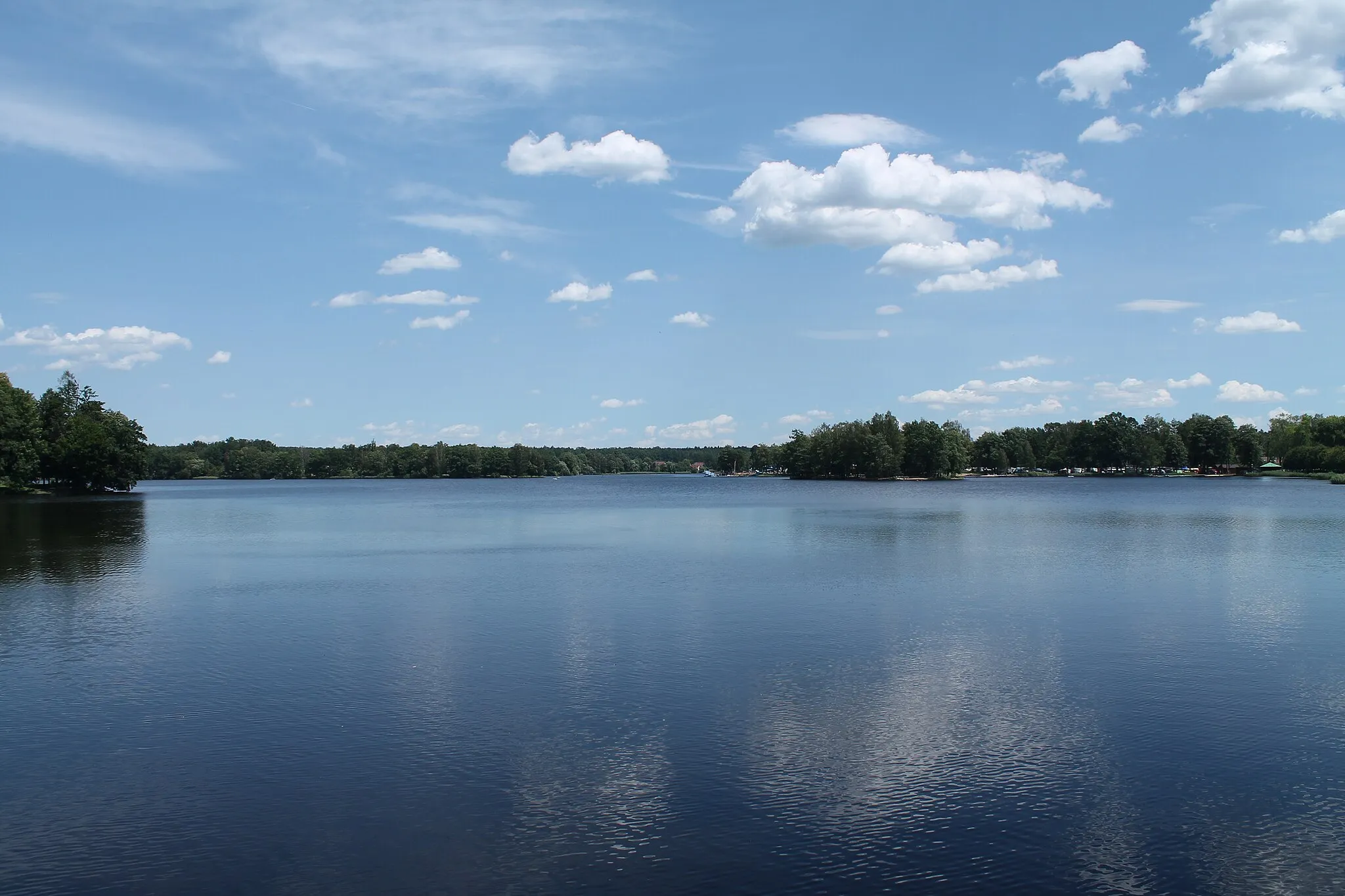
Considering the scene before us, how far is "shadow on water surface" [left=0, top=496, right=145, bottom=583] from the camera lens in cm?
3108

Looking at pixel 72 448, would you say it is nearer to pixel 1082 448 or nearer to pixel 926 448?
pixel 926 448

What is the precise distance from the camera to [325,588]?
28.0 meters

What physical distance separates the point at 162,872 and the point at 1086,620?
19.2 m

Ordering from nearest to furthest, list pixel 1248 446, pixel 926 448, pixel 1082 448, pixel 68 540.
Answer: pixel 68 540 → pixel 926 448 → pixel 1248 446 → pixel 1082 448

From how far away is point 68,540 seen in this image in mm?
42219

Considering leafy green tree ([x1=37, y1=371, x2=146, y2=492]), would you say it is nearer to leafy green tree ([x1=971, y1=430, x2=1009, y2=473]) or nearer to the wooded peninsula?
the wooded peninsula

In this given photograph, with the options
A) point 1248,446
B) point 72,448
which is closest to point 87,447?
point 72,448

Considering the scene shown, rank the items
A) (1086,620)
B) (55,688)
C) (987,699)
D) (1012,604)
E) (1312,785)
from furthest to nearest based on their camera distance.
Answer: (1012,604) → (1086,620) → (55,688) → (987,699) → (1312,785)

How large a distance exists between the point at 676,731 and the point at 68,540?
1578 inches

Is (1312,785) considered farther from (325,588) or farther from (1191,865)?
(325,588)

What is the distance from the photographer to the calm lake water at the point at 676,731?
9.22 m

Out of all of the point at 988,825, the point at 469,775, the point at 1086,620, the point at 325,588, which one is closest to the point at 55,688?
the point at 469,775

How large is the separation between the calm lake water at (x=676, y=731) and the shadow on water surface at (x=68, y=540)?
79 cm

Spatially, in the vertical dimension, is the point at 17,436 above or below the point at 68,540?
above
